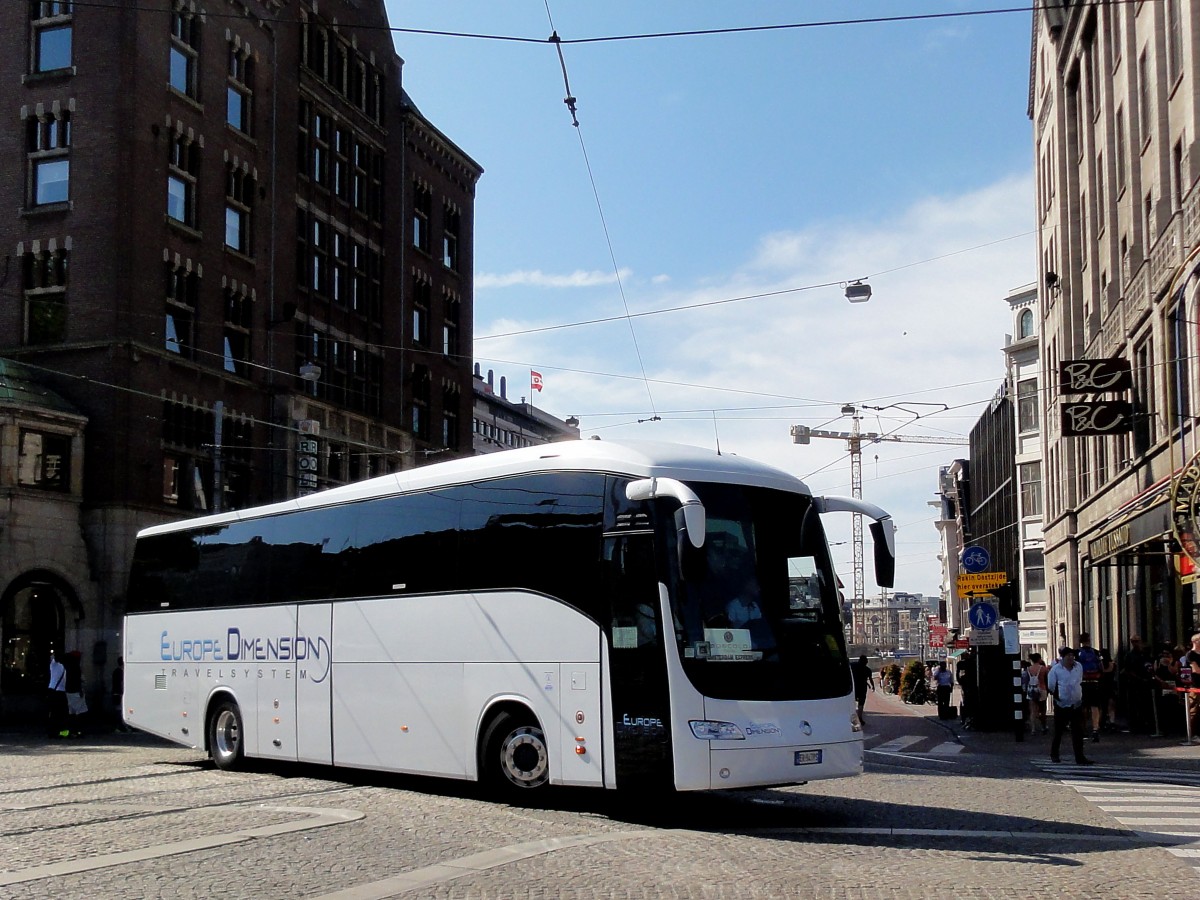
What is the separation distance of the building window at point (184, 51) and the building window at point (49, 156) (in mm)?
3474

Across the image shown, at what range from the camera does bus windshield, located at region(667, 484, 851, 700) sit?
1221 cm

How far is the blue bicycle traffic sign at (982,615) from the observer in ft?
93.1

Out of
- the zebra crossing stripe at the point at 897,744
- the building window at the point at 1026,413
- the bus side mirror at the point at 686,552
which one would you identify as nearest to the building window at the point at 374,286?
the zebra crossing stripe at the point at 897,744

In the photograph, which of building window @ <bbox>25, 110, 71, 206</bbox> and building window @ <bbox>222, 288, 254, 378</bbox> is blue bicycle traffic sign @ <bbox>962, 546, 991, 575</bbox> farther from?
building window @ <bbox>25, 110, 71, 206</bbox>

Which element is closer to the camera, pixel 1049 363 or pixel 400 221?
pixel 1049 363

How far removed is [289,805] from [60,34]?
31.8 m

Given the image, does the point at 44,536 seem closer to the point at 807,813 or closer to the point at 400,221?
the point at 400,221

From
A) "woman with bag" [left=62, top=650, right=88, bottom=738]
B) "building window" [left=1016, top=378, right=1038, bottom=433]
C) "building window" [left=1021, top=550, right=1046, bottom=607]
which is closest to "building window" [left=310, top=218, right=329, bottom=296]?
"woman with bag" [left=62, top=650, right=88, bottom=738]

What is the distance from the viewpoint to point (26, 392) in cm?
3597

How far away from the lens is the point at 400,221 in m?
55.2

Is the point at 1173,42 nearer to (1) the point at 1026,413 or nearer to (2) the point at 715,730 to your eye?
(2) the point at 715,730

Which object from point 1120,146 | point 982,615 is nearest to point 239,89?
point 1120,146

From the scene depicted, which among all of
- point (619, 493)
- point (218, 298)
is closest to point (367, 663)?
point (619, 493)

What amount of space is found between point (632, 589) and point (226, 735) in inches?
333
